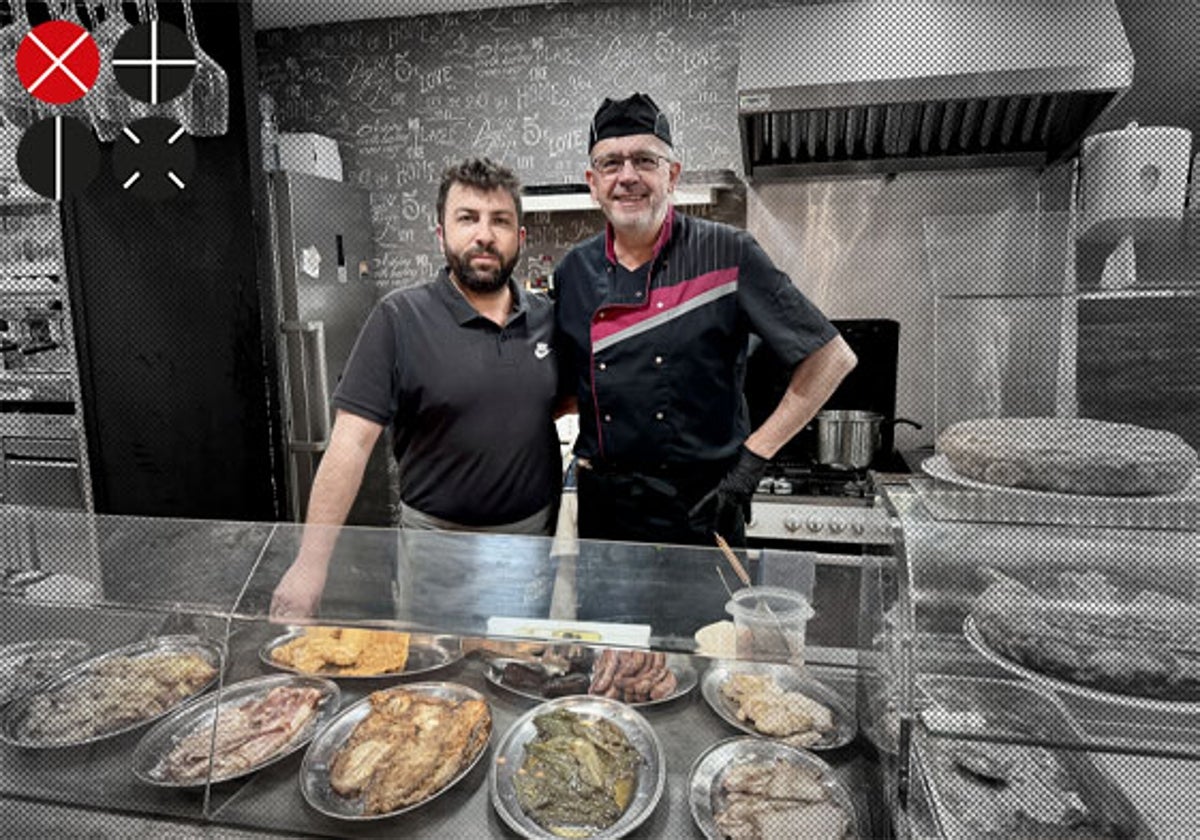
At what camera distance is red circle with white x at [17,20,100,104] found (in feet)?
5.54

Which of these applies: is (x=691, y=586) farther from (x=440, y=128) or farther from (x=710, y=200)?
(x=440, y=128)

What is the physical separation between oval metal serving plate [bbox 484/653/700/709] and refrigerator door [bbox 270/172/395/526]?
115 inches

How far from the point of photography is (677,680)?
1.28 metres

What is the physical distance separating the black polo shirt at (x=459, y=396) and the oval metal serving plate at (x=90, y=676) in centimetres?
97

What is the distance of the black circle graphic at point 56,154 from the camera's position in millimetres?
2562

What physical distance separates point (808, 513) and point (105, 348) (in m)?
3.53

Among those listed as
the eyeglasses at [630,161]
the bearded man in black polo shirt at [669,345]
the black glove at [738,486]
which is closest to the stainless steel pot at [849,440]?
the bearded man in black polo shirt at [669,345]

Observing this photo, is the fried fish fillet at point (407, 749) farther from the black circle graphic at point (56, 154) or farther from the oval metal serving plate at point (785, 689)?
the black circle graphic at point (56, 154)

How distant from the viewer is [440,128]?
456 cm

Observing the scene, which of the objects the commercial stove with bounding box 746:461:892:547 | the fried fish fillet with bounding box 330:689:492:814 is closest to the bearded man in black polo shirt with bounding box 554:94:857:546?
the commercial stove with bounding box 746:461:892:547

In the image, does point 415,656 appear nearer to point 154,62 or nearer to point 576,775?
point 576,775

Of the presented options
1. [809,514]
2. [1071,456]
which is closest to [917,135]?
[809,514]

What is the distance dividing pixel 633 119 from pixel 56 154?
7.45ft

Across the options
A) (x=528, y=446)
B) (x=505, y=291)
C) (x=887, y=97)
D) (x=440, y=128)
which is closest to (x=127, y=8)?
(x=440, y=128)
